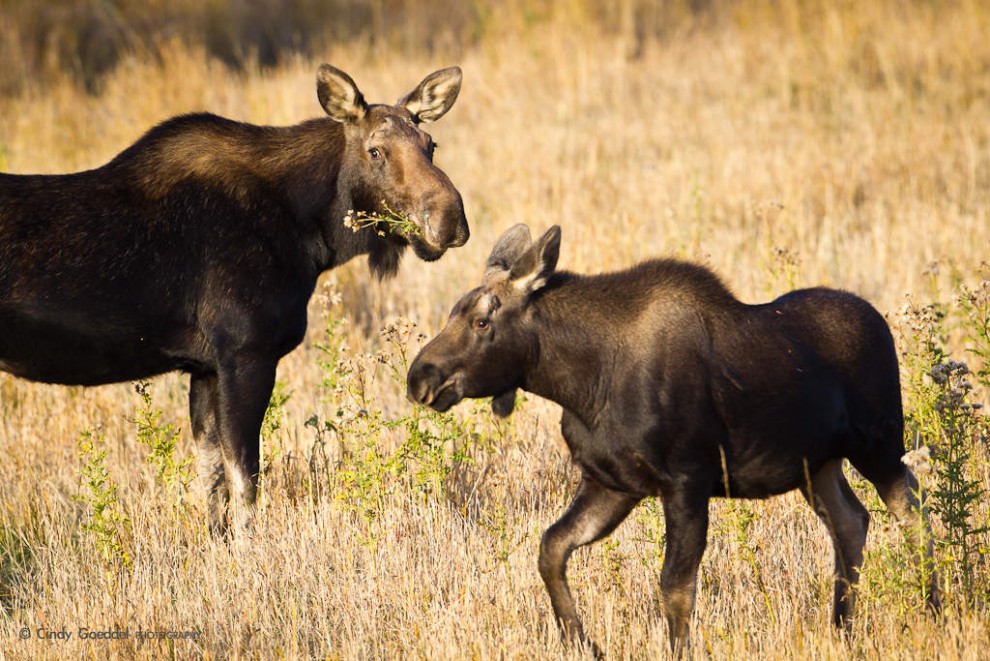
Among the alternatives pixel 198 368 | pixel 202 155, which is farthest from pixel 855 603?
pixel 202 155

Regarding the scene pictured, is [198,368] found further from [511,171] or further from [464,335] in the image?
[511,171]

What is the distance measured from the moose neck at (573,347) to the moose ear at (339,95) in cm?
217

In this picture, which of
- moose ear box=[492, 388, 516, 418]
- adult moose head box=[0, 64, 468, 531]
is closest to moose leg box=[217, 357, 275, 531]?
adult moose head box=[0, 64, 468, 531]

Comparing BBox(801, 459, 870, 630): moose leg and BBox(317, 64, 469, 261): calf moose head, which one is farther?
BBox(317, 64, 469, 261): calf moose head

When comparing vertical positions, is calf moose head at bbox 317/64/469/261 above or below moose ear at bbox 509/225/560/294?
above

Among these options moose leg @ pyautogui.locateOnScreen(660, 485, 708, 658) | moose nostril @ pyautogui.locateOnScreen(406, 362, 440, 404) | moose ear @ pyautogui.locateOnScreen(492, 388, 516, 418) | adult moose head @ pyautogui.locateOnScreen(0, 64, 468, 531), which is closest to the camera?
moose leg @ pyautogui.locateOnScreen(660, 485, 708, 658)

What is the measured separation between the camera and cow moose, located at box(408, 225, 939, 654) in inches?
213

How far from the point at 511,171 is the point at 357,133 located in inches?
315

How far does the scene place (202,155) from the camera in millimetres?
7363

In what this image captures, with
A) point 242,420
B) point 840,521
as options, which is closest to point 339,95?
point 242,420

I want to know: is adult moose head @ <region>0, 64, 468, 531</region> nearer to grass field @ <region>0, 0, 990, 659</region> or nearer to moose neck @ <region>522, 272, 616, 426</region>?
grass field @ <region>0, 0, 990, 659</region>

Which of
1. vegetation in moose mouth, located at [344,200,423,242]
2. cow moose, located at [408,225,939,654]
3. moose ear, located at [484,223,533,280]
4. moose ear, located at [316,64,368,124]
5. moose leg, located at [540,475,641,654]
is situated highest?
moose ear, located at [316,64,368,124]

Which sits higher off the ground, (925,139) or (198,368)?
(925,139)
